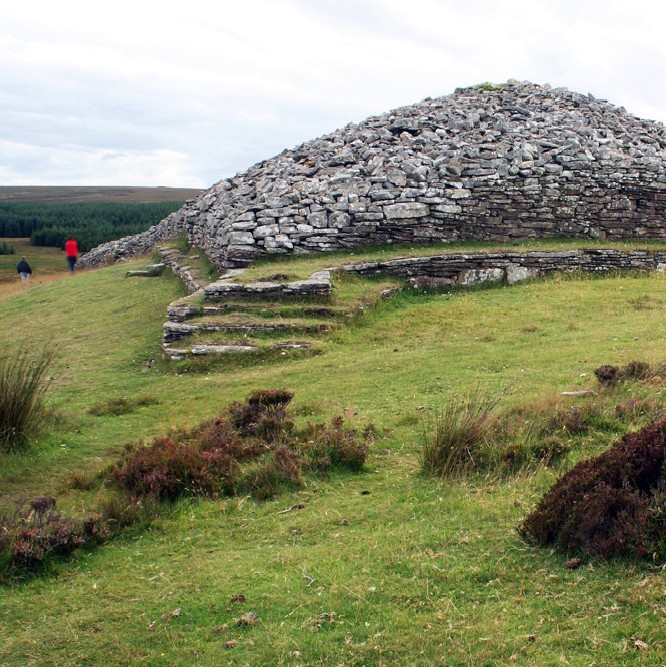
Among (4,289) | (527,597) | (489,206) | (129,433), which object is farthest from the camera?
(4,289)

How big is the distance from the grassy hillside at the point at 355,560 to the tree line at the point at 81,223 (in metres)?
53.3

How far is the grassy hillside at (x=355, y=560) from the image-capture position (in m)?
4.26

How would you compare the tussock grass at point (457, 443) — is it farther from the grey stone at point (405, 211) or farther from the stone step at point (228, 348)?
the grey stone at point (405, 211)

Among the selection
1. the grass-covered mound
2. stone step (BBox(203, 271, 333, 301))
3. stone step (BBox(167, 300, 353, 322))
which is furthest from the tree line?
the grass-covered mound

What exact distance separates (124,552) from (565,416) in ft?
14.5

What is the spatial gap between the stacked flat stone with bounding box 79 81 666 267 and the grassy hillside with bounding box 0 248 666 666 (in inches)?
279

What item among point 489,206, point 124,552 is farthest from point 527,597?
point 489,206

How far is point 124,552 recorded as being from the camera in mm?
6039

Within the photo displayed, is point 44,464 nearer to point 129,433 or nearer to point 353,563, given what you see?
point 129,433

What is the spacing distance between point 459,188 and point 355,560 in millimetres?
14755

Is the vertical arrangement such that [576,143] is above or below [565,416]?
above

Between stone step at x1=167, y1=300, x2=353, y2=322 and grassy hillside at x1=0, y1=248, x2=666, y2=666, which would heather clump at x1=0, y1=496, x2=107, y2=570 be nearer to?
grassy hillside at x1=0, y1=248, x2=666, y2=666

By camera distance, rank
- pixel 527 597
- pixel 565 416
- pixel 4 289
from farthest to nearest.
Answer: pixel 4 289, pixel 565 416, pixel 527 597

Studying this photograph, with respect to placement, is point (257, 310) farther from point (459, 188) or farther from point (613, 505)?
point (613, 505)
